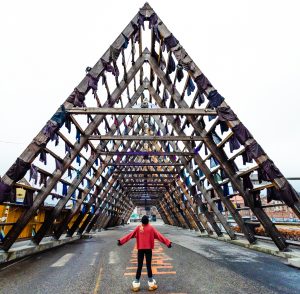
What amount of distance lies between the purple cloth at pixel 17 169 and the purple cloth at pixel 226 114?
636cm

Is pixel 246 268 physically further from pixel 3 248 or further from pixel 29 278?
pixel 3 248

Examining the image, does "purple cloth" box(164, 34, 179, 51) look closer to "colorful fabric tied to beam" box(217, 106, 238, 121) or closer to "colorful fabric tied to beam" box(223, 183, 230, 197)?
"colorful fabric tied to beam" box(217, 106, 238, 121)

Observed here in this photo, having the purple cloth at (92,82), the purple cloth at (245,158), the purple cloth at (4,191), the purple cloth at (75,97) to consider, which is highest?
the purple cloth at (92,82)

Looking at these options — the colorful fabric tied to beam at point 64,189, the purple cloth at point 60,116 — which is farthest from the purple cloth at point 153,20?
the colorful fabric tied to beam at point 64,189

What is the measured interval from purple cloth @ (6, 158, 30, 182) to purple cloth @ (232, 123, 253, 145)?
6.64 meters

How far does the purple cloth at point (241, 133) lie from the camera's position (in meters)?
7.88

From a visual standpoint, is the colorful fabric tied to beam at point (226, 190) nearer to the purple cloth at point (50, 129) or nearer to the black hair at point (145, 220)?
the black hair at point (145, 220)

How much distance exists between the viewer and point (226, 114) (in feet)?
26.9

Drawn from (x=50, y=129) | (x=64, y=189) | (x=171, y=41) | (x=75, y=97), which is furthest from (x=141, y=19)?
(x=64, y=189)

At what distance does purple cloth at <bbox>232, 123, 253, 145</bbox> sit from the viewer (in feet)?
25.8

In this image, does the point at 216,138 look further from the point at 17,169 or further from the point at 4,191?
the point at 4,191

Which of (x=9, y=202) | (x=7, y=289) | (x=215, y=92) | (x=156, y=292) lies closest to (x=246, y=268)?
(x=156, y=292)

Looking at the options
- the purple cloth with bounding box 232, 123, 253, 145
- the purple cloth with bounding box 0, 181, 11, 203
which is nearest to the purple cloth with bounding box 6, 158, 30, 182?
the purple cloth with bounding box 0, 181, 11, 203

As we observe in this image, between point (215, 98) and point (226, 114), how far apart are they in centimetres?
65
